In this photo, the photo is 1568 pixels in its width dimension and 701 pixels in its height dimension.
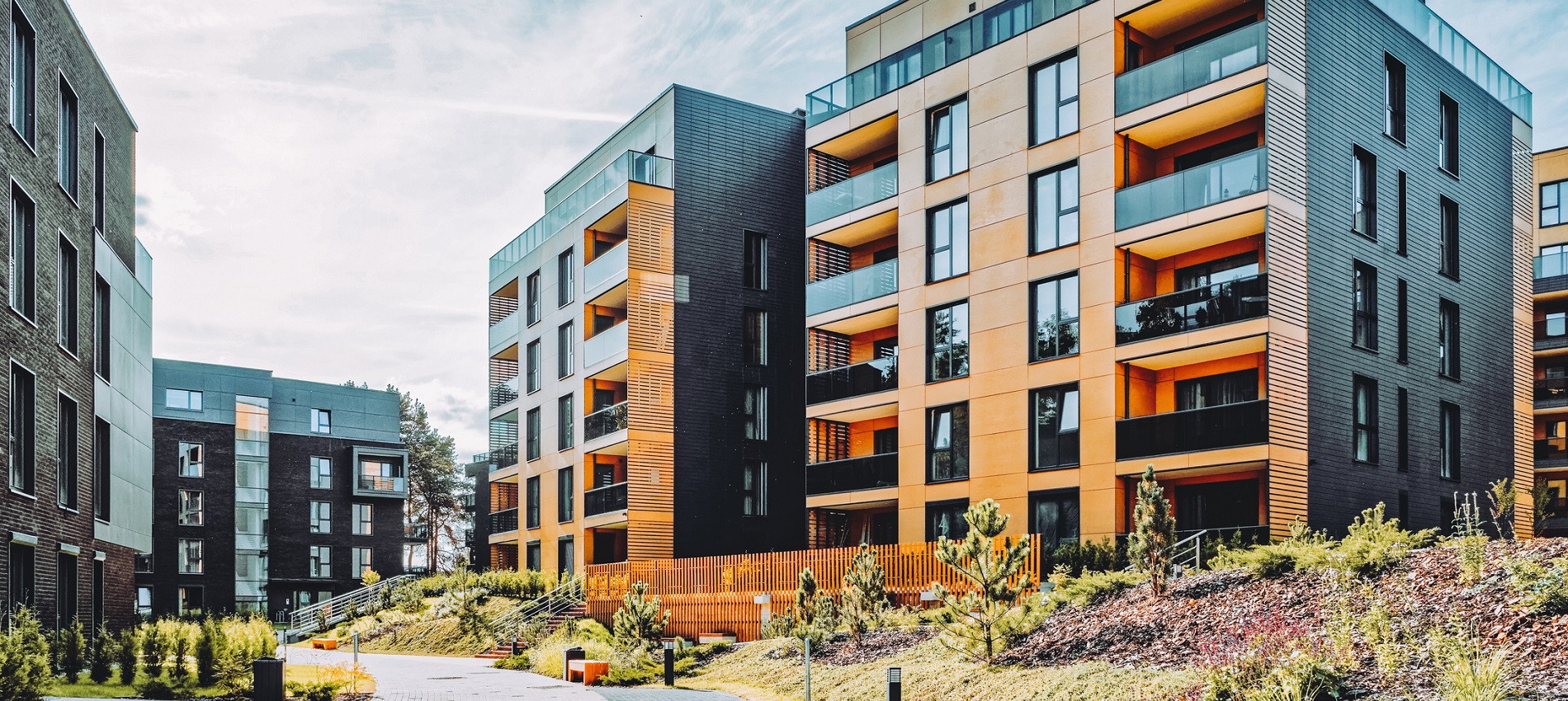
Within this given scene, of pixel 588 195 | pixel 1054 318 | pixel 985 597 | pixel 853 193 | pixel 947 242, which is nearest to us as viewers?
pixel 985 597

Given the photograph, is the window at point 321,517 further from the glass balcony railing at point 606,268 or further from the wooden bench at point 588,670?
the wooden bench at point 588,670

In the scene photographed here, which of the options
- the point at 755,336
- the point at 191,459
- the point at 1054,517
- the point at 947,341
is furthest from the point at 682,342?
the point at 191,459

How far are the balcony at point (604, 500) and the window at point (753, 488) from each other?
142 inches

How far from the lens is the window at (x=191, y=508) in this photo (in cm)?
5738

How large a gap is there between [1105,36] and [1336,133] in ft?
16.7

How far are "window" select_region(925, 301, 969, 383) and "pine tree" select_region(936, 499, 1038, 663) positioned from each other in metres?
12.5

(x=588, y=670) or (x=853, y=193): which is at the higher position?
(x=853, y=193)

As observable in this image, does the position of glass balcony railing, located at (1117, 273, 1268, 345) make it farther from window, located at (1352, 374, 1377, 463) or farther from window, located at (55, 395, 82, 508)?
window, located at (55, 395, 82, 508)

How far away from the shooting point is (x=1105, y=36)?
27812 millimetres

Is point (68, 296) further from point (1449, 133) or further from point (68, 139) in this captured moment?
point (1449, 133)

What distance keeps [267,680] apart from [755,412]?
2459 centimetres

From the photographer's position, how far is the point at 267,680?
53.8 ft

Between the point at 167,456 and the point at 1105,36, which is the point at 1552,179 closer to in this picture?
the point at 1105,36

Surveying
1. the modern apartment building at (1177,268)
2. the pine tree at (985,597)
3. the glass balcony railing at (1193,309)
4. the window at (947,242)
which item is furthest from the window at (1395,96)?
the pine tree at (985,597)
